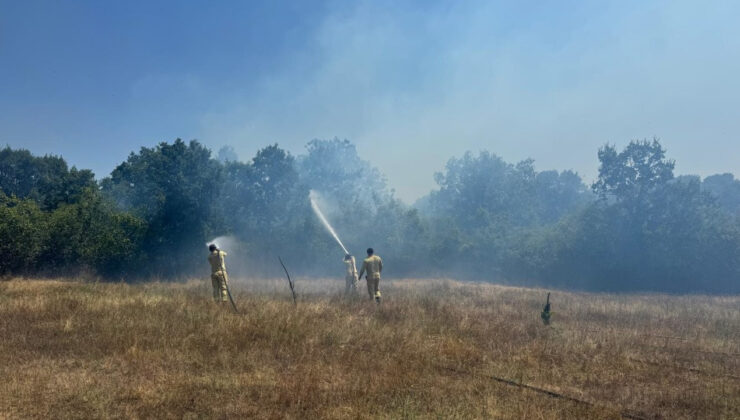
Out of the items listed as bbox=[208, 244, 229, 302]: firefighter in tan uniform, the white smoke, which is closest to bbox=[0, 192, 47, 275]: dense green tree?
the white smoke

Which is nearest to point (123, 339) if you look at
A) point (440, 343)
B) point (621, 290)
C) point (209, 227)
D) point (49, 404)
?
point (49, 404)

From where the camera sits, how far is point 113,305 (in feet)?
36.9

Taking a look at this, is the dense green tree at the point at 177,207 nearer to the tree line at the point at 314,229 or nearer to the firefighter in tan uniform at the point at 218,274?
the tree line at the point at 314,229

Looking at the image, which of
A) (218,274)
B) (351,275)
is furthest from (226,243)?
(218,274)

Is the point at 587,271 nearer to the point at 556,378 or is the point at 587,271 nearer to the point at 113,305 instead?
the point at 556,378

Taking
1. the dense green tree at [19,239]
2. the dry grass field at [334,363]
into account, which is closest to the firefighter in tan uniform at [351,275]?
the dry grass field at [334,363]

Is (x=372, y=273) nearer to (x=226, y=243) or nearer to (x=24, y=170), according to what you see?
(x=226, y=243)

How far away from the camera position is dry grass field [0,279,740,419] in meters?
6.02

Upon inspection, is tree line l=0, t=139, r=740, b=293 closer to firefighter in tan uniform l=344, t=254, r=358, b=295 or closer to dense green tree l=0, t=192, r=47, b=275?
dense green tree l=0, t=192, r=47, b=275

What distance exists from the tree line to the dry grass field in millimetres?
11819

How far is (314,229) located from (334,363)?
26838 mm

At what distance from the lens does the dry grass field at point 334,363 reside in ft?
19.7

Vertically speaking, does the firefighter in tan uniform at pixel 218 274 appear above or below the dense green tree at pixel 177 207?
below

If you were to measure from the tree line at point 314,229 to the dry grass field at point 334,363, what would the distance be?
1182cm
